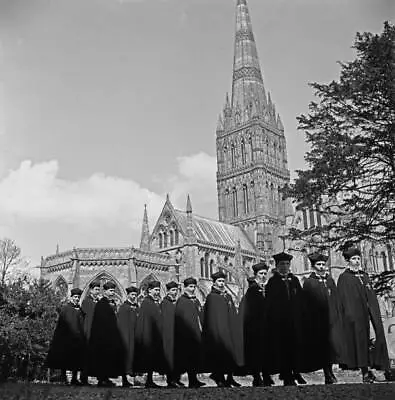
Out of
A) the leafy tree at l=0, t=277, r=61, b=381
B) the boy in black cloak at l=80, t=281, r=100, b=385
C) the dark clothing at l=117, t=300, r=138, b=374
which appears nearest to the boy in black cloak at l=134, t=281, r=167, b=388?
the dark clothing at l=117, t=300, r=138, b=374

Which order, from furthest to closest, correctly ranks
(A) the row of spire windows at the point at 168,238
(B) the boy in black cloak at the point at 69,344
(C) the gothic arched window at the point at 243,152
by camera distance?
(C) the gothic arched window at the point at 243,152 < (A) the row of spire windows at the point at 168,238 < (B) the boy in black cloak at the point at 69,344

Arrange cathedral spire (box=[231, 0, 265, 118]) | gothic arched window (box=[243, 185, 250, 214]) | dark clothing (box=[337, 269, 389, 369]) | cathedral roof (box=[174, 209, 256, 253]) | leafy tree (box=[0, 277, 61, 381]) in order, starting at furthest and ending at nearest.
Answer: cathedral spire (box=[231, 0, 265, 118])
gothic arched window (box=[243, 185, 250, 214])
cathedral roof (box=[174, 209, 256, 253])
leafy tree (box=[0, 277, 61, 381])
dark clothing (box=[337, 269, 389, 369])

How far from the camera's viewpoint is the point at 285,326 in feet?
28.2

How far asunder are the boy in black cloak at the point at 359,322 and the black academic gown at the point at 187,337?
291 centimetres

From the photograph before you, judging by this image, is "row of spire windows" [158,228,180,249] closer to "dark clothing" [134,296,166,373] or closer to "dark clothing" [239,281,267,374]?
"dark clothing" [134,296,166,373]

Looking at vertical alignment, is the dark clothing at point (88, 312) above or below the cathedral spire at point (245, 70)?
below

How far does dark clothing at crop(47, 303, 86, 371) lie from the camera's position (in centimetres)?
1155

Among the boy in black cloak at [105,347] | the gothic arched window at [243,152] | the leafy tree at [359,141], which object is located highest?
the gothic arched window at [243,152]

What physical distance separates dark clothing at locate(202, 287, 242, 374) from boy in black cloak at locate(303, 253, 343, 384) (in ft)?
5.25

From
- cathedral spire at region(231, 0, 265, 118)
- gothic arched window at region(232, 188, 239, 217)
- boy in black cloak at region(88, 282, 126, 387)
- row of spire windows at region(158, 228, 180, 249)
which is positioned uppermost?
cathedral spire at region(231, 0, 265, 118)

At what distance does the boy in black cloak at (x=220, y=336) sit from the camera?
30.1ft

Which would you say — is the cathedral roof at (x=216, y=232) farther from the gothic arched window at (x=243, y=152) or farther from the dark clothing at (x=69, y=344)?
the dark clothing at (x=69, y=344)

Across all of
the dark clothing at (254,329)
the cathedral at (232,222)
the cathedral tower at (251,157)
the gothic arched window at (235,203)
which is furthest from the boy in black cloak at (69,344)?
the gothic arched window at (235,203)

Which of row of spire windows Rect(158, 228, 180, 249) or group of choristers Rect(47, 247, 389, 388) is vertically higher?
row of spire windows Rect(158, 228, 180, 249)
